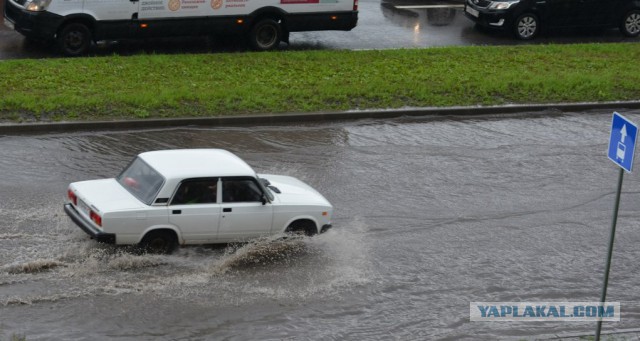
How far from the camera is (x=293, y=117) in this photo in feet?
62.0

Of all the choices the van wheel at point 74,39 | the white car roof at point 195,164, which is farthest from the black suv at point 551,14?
the white car roof at point 195,164

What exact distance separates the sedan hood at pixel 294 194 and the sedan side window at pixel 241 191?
1.17ft

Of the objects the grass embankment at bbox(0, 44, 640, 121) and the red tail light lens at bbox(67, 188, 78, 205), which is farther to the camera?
the grass embankment at bbox(0, 44, 640, 121)

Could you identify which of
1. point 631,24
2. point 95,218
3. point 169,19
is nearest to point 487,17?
point 631,24

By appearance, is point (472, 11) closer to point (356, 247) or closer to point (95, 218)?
point (356, 247)

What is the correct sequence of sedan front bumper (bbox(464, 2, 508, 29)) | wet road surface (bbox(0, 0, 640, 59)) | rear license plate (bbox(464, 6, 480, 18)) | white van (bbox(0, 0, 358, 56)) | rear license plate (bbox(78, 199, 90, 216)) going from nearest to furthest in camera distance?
rear license plate (bbox(78, 199, 90, 216)) < white van (bbox(0, 0, 358, 56)) < wet road surface (bbox(0, 0, 640, 59)) < sedan front bumper (bbox(464, 2, 508, 29)) < rear license plate (bbox(464, 6, 480, 18))

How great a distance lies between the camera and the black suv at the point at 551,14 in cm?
2539

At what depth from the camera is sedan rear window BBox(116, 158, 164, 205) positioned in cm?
1271

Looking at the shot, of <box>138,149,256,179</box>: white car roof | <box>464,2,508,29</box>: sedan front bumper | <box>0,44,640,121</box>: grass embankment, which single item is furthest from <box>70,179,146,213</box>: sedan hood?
<box>464,2,508,29</box>: sedan front bumper

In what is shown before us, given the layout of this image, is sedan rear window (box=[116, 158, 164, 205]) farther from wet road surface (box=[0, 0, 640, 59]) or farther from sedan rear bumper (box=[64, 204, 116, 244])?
wet road surface (box=[0, 0, 640, 59])

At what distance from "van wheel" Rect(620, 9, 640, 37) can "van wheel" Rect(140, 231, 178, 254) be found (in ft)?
57.2

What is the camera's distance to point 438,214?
15.2m

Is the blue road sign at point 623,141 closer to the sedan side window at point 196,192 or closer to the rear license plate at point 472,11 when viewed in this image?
the sedan side window at point 196,192

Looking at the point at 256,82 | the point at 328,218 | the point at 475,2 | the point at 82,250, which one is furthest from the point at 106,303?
the point at 475,2
